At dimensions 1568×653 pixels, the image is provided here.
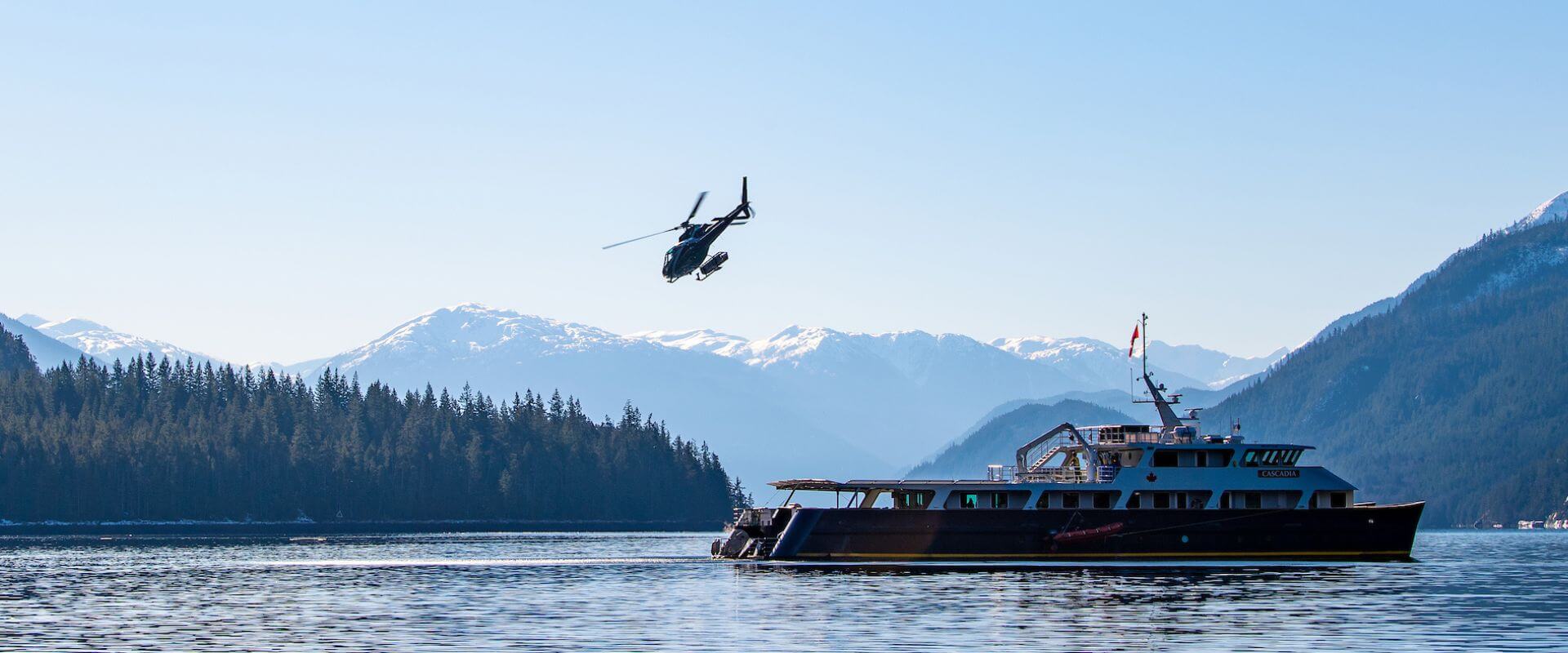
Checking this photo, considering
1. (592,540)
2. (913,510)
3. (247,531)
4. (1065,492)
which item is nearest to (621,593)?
(913,510)

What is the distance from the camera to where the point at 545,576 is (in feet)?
286

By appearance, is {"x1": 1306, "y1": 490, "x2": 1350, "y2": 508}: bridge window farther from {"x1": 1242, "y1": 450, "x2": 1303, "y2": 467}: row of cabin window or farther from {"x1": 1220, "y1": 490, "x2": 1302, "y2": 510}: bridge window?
{"x1": 1242, "y1": 450, "x2": 1303, "y2": 467}: row of cabin window

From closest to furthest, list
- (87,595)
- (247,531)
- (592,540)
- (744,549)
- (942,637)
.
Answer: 1. (942,637)
2. (87,595)
3. (744,549)
4. (592,540)
5. (247,531)

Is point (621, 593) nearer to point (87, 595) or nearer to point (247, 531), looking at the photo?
point (87, 595)

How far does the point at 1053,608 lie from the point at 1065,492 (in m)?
26.4

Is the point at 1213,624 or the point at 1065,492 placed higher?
the point at 1065,492

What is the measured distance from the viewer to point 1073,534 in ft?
295

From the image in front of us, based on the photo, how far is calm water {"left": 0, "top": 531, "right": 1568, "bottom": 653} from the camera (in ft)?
178

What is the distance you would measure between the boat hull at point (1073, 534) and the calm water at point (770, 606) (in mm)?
1546

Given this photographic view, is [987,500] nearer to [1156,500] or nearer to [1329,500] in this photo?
[1156,500]

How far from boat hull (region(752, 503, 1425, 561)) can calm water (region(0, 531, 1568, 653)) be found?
5.07 ft

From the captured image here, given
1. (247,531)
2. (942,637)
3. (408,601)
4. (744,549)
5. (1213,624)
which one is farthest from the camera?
(247,531)

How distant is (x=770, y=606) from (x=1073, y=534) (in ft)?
90.3

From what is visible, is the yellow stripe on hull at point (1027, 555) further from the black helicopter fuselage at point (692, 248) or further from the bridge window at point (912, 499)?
the black helicopter fuselage at point (692, 248)
